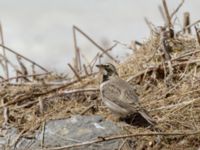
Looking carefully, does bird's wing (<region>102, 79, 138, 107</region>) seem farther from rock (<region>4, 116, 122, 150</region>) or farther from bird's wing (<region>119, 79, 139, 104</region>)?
rock (<region>4, 116, 122, 150</region>)

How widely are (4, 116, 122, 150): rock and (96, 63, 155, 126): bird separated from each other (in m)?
0.26

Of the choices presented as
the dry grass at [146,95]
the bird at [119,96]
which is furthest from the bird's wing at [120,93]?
the dry grass at [146,95]

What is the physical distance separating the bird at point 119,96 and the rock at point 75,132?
26 centimetres

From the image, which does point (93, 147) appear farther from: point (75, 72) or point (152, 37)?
point (152, 37)

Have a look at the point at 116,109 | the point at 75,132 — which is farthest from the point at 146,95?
the point at 75,132

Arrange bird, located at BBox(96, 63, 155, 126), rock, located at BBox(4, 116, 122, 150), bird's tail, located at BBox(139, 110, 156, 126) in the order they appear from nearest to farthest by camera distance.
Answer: rock, located at BBox(4, 116, 122, 150)
bird's tail, located at BBox(139, 110, 156, 126)
bird, located at BBox(96, 63, 155, 126)

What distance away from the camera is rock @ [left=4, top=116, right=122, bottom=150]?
8.70m

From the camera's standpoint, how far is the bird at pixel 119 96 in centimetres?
920

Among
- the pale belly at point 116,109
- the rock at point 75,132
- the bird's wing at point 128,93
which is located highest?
the bird's wing at point 128,93

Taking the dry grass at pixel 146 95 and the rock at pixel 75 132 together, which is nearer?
the rock at pixel 75 132

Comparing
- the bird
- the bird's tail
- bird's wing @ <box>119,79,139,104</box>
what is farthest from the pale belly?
the bird's tail

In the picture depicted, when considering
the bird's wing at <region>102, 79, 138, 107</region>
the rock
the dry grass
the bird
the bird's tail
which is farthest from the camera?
the bird's wing at <region>102, 79, 138, 107</region>

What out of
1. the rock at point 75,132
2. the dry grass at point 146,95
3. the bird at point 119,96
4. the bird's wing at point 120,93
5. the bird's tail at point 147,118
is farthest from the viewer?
the bird's wing at point 120,93

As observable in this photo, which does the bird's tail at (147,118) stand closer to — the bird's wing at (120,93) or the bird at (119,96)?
the bird at (119,96)
